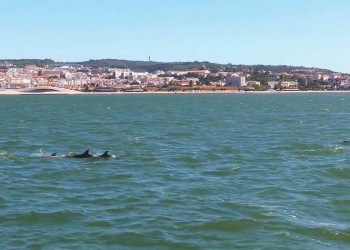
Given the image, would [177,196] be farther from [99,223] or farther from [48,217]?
[48,217]

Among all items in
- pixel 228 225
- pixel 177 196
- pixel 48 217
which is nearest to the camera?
pixel 228 225

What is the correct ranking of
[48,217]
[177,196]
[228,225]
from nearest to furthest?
[228,225] → [48,217] → [177,196]

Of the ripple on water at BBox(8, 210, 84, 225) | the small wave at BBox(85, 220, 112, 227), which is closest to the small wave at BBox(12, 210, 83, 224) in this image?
the ripple on water at BBox(8, 210, 84, 225)

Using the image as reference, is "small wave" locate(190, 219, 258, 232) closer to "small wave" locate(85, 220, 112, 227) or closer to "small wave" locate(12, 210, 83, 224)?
"small wave" locate(85, 220, 112, 227)

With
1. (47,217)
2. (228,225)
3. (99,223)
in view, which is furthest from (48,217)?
(228,225)

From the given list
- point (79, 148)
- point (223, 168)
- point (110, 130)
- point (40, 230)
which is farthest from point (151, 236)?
point (110, 130)

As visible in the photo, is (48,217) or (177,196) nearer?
(48,217)

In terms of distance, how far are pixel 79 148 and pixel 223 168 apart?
1272cm

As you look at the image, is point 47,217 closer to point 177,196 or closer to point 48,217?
point 48,217

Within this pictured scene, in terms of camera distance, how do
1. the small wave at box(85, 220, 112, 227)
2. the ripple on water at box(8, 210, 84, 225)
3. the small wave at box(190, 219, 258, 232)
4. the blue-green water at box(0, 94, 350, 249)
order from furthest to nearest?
the ripple on water at box(8, 210, 84, 225) → the small wave at box(85, 220, 112, 227) → the small wave at box(190, 219, 258, 232) → the blue-green water at box(0, 94, 350, 249)

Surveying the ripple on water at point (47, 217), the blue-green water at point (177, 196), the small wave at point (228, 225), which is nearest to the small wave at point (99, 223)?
the blue-green water at point (177, 196)

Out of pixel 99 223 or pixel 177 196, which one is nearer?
pixel 99 223

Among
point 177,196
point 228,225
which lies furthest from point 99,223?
point 177,196

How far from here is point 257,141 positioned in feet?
151
